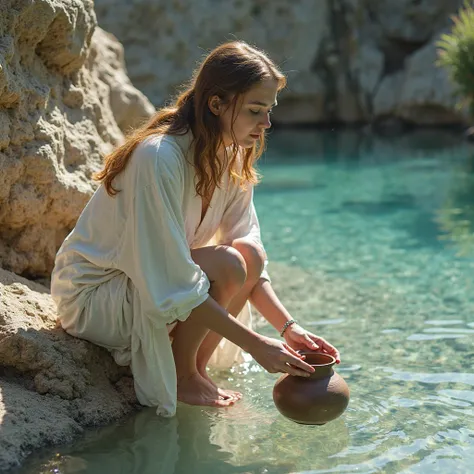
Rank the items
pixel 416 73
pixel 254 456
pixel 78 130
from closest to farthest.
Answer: pixel 254 456, pixel 78 130, pixel 416 73

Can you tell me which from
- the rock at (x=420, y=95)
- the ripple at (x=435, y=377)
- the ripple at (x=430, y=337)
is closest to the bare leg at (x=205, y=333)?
the ripple at (x=435, y=377)

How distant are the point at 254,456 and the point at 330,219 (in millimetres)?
5480

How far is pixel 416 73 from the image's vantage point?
17500 millimetres

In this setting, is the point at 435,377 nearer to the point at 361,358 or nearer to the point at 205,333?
the point at 361,358

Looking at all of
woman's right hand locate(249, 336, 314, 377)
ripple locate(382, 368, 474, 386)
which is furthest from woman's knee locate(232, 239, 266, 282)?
ripple locate(382, 368, 474, 386)

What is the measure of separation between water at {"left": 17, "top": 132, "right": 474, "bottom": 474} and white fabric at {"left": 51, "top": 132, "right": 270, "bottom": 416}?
30cm

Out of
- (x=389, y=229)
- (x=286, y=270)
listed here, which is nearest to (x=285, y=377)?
(x=286, y=270)

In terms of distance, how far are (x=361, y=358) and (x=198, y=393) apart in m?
1.07

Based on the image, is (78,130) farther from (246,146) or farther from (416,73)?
(416,73)

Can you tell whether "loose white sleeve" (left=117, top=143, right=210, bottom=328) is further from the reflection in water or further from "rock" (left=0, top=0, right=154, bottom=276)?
the reflection in water

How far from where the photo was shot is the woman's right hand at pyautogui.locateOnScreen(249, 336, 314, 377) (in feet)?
10.3

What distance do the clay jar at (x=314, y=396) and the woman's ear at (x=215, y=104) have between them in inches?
41.8

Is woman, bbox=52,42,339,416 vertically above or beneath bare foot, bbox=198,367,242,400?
above

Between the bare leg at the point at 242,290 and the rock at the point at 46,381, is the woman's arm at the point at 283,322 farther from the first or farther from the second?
the rock at the point at 46,381
